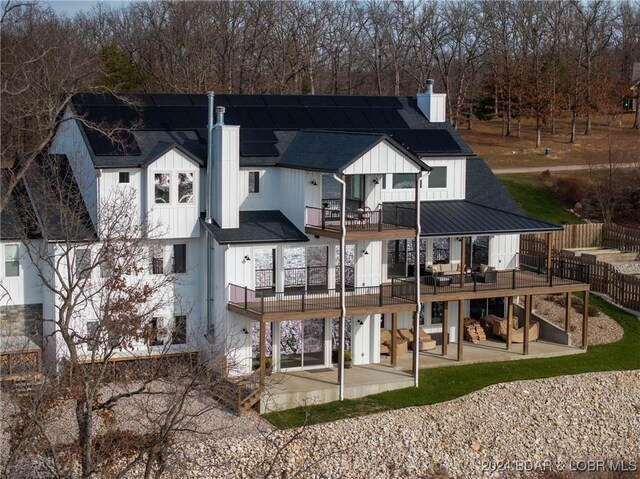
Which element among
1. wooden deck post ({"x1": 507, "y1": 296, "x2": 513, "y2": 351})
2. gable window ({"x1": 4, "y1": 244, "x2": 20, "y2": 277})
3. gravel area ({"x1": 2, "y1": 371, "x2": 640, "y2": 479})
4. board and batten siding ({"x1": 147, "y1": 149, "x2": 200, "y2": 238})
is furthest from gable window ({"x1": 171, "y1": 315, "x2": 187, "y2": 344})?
wooden deck post ({"x1": 507, "y1": 296, "x2": 513, "y2": 351})

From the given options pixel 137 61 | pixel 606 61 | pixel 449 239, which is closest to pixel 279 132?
pixel 449 239

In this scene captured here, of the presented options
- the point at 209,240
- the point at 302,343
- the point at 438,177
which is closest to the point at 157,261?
the point at 209,240

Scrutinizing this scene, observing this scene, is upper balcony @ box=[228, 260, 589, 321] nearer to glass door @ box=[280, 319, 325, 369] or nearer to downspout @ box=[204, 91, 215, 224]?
glass door @ box=[280, 319, 325, 369]

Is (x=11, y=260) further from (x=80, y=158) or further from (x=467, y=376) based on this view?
(x=467, y=376)

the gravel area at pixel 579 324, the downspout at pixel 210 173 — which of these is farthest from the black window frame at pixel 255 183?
the gravel area at pixel 579 324

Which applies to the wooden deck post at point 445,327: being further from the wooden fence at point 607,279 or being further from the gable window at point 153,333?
the gable window at point 153,333

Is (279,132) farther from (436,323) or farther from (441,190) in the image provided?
(436,323)
